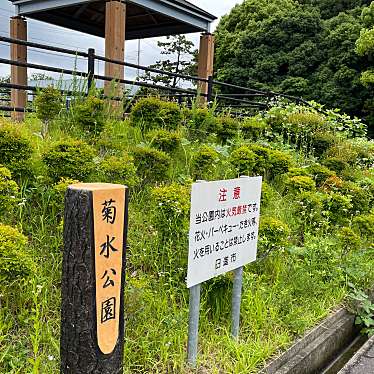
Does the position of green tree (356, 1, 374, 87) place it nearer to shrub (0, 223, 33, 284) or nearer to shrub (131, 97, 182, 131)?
shrub (131, 97, 182, 131)

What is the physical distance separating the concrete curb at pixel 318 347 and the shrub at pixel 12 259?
4.43ft

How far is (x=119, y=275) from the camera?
1460mm

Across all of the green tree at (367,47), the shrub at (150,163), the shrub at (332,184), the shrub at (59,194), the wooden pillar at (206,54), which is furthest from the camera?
the green tree at (367,47)

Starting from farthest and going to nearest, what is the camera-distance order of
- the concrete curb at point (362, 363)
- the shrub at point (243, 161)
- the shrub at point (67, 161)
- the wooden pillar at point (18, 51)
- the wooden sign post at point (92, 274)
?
1. the wooden pillar at point (18, 51)
2. the shrub at point (243, 161)
3. the shrub at point (67, 161)
4. the concrete curb at point (362, 363)
5. the wooden sign post at point (92, 274)

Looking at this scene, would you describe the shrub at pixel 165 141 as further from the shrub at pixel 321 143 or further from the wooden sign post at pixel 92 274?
the shrub at pixel 321 143

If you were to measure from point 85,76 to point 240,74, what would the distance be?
18363 mm

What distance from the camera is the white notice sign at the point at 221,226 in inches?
80.7

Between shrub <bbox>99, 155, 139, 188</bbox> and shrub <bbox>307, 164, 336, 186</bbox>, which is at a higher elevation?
shrub <bbox>99, 155, 139, 188</bbox>

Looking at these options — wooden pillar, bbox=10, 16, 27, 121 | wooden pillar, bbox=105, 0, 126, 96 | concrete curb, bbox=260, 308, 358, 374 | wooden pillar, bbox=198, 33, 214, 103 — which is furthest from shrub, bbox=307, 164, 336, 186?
wooden pillar, bbox=10, 16, 27, 121

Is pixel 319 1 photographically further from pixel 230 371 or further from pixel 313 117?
pixel 230 371

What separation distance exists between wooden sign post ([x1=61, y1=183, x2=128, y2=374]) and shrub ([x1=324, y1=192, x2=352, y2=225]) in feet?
9.29

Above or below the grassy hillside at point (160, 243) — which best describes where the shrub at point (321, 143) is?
above

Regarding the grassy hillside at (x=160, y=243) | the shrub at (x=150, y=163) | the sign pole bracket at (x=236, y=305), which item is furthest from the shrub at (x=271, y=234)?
the shrub at (x=150, y=163)

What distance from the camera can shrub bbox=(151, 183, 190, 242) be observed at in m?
2.72
